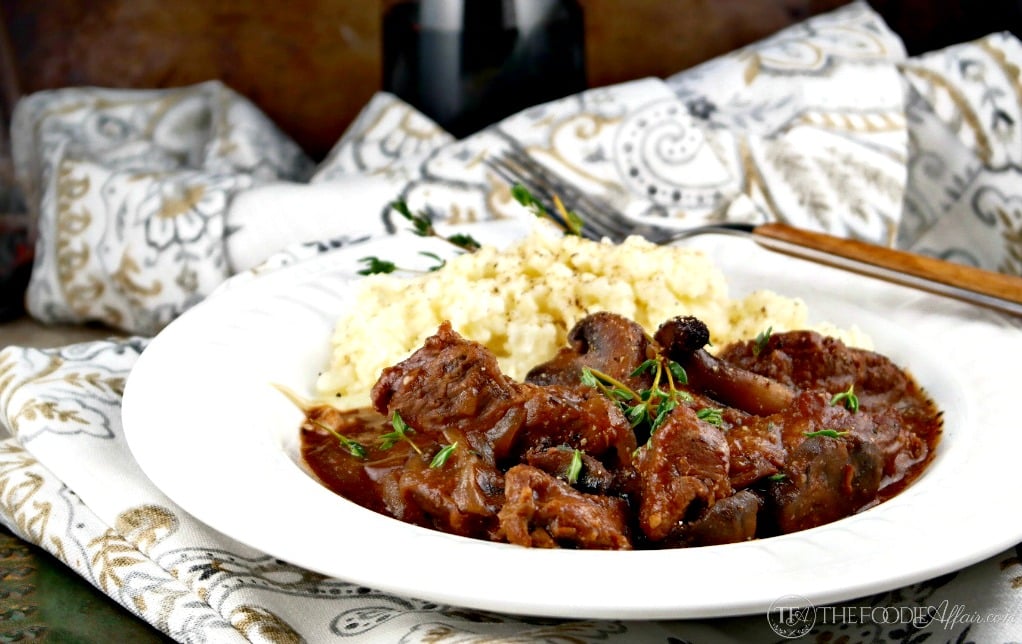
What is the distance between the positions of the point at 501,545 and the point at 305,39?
5724 millimetres

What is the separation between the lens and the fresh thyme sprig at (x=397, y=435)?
3429mm

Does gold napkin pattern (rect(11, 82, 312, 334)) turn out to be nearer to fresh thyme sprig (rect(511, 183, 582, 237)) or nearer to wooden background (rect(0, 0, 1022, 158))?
wooden background (rect(0, 0, 1022, 158))

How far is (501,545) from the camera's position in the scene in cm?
291

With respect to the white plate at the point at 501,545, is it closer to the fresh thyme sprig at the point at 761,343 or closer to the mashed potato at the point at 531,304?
the mashed potato at the point at 531,304

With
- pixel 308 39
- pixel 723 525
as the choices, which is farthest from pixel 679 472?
pixel 308 39

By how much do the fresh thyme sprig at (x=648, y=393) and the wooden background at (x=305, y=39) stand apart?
14.9 feet

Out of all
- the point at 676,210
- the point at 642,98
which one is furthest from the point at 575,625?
the point at 642,98

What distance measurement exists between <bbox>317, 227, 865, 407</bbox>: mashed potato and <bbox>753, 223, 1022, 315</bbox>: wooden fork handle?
429mm

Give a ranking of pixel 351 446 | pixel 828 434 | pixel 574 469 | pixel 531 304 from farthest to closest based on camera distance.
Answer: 1. pixel 531 304
2. pixel 351 446
3. pixel 828 434
4. pixel 574 469

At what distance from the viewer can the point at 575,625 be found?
300 centimetres

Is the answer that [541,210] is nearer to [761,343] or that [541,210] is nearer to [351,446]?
[761,343]

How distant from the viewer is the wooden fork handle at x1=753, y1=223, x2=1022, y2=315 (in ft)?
14.4

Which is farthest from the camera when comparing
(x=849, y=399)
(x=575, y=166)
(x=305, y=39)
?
(x=305, y=39)

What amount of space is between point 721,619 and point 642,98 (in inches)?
143
